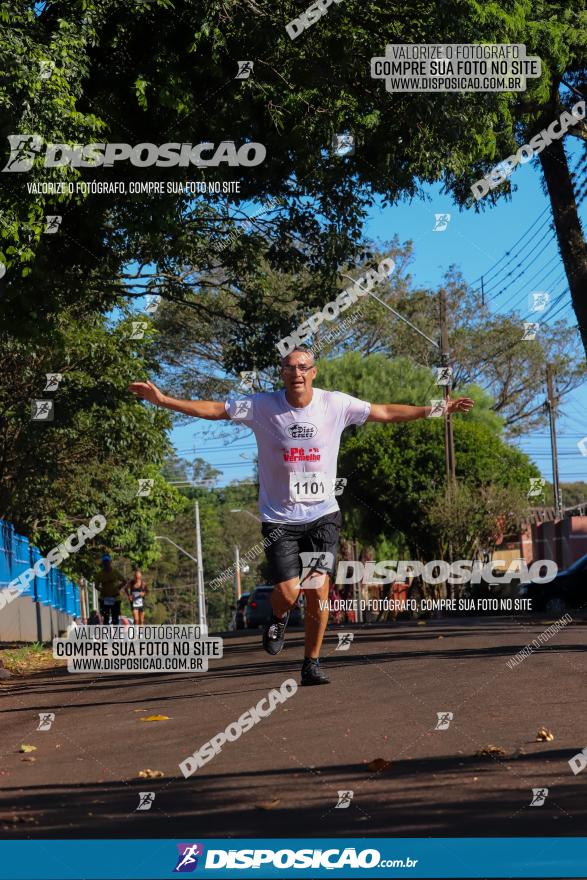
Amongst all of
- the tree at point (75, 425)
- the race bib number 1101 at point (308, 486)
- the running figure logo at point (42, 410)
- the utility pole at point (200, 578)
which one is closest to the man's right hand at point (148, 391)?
the race bib number 1101 at point (308, 486)

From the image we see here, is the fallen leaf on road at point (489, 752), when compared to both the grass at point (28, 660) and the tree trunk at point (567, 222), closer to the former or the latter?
the tree trunk at point (567, 222)

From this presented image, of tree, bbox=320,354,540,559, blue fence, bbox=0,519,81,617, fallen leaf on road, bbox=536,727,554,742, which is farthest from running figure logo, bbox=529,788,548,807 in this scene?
tree, bbox=320,354,540,559

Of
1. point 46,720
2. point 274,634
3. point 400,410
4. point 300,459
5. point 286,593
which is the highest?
point 400,410

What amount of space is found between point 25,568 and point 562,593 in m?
17.2

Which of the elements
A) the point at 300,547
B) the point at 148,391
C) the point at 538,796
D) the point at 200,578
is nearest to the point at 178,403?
the point at 148,391

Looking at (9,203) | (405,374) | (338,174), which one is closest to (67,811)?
(9,203)

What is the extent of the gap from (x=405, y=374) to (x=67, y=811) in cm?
3685

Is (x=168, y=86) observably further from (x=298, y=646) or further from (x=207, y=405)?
(x=298, y=646)

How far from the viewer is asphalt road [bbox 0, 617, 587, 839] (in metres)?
5.06

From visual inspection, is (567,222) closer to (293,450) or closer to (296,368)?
(296,368)

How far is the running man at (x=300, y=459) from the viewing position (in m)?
8.44

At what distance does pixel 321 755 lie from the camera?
261 inches

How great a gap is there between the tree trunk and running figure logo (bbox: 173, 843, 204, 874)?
1388 cm

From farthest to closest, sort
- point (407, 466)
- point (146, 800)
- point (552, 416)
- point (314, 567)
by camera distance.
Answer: point (552, 416) → point (407, 466) → point (314, 567) → point (146, 800)
